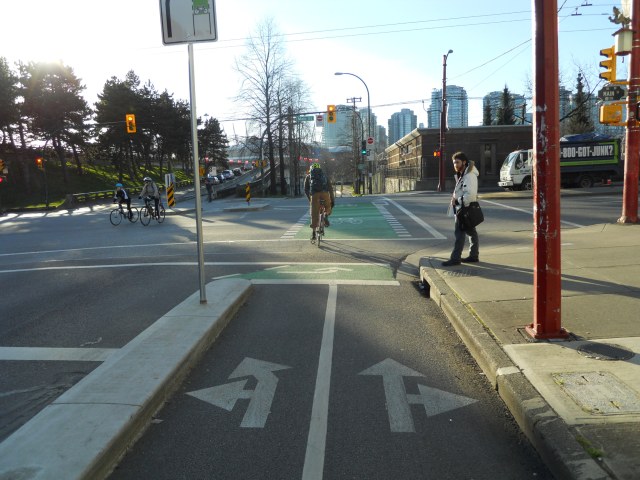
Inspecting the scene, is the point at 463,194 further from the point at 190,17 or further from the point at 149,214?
the point at 149,214

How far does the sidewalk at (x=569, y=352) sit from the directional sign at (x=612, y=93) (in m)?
4.88

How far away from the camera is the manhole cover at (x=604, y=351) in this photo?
4.39 metres

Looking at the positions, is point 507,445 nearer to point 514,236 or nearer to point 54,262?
point 514,236

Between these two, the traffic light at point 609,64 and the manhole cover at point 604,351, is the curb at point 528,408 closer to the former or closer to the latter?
the manhole cover at point 604,351

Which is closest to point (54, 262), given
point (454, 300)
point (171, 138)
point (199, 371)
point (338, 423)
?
point (199, 371)

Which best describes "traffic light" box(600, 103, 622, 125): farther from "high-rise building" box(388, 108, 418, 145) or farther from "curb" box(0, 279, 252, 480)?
"high-rise building" box(388, 108, 418, 145)

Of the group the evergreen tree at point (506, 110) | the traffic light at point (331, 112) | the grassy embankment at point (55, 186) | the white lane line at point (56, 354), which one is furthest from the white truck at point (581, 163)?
the evergreen tree at point (506, 110)

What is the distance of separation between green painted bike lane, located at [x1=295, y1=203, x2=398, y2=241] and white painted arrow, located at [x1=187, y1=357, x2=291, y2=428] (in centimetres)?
918

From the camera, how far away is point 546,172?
4719mm

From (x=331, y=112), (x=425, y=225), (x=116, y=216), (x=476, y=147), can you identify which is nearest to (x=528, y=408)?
(x=425, y=225)

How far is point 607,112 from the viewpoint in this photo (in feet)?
39.3

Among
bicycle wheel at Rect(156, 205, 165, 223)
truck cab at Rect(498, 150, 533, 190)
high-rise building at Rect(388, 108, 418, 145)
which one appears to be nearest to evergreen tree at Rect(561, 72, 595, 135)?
truck cab at Rect(498, 150, 533, 190)

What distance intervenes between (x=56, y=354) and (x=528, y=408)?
14.6 ft

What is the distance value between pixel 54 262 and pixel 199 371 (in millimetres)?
8426
